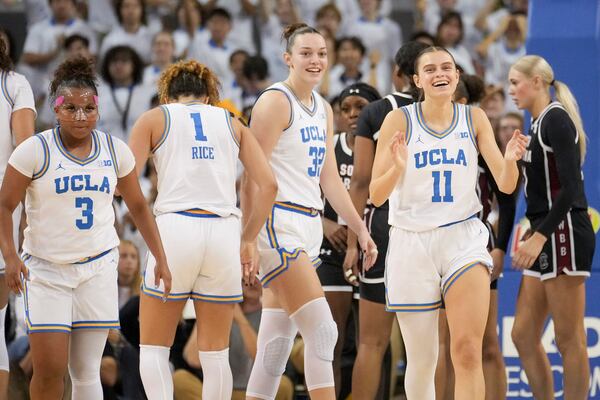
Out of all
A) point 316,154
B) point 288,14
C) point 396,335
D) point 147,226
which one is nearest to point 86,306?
point 147,226

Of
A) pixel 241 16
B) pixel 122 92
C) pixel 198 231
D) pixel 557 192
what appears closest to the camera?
pixel 198 231

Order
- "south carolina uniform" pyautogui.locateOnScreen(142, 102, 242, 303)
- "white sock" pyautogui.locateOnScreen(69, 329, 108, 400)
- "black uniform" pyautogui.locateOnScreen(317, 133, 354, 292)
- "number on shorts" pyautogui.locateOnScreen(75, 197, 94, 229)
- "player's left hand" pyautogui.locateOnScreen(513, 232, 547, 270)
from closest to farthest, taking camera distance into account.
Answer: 1. "number on shorts" pyautogui.locateOnScreen(75, 197, 94, 229)
2. "white sock" pyautogui.locateOnScreen(69, 329, 108, 400)
3. "south carolina uniform" pyautogui.locateOnScreen(142, 102, 242, 303)
4. "player's left hand" pyautogui.locateOnScreen(513, 232, 547, 270)
5. "black uniform" pyautogui.locateOnScreen(317, 133, 354, 292)

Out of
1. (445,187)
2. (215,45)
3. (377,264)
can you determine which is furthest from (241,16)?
(445,187)

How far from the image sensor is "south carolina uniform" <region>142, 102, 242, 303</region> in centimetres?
572

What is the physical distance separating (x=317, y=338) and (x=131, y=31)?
6616mm

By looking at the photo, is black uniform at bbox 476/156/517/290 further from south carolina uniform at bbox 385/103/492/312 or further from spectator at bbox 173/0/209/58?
spectator at bbox 173/0/209/58

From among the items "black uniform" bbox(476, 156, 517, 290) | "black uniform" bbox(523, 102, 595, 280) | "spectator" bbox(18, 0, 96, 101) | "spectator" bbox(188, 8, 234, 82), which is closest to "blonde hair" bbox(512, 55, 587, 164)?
"black uniform" bbox(523, 102, 595, 280)

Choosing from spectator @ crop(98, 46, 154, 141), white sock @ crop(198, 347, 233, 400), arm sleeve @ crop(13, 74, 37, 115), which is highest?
spectator @ crop(98, 46, 154, 141)

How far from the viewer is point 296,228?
19.9ft

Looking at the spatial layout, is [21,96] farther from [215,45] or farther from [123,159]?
[215,45]

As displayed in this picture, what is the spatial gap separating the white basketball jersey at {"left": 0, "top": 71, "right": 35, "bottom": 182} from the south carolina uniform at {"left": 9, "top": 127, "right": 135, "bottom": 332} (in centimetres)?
67

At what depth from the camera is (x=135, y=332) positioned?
27.0 feet

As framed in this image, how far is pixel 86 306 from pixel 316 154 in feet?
4.99

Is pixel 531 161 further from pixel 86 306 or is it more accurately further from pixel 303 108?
pixel 86 306
